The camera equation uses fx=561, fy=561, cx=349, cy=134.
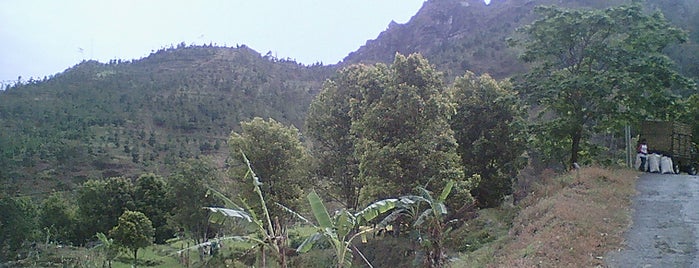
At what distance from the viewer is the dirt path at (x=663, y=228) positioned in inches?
353

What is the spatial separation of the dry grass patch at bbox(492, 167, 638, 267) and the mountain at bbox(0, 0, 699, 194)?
1128 inches

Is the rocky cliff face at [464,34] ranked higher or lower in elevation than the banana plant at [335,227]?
higher

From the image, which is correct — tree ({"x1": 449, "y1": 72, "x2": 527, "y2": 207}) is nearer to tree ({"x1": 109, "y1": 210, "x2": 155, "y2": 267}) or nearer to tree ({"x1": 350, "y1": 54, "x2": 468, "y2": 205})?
tree ({"x1": 350, "y1": 54, "x2": 468, "y2": 205})

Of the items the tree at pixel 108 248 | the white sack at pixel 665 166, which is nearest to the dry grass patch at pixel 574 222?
the white sack at pixel 665 166

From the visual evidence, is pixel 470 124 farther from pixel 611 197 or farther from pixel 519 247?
pixel 519 247

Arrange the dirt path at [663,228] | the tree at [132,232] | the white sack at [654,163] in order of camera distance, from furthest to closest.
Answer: the tree at [132,232] < the white sack at [654,163] < the dirt path at [663,228]

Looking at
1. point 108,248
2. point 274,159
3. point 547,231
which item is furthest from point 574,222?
point 108,248

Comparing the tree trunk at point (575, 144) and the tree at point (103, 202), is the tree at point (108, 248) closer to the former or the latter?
the tree at point (103, 202)

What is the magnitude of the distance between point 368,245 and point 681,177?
11521 millimetres

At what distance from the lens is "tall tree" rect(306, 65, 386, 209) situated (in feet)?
77.9

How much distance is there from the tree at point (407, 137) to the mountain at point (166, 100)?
2601cm

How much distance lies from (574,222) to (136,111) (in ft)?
179

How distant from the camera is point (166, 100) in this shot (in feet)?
204

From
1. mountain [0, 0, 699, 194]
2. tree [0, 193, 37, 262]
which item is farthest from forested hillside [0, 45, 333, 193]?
tree [0, 193, 37, 262]
